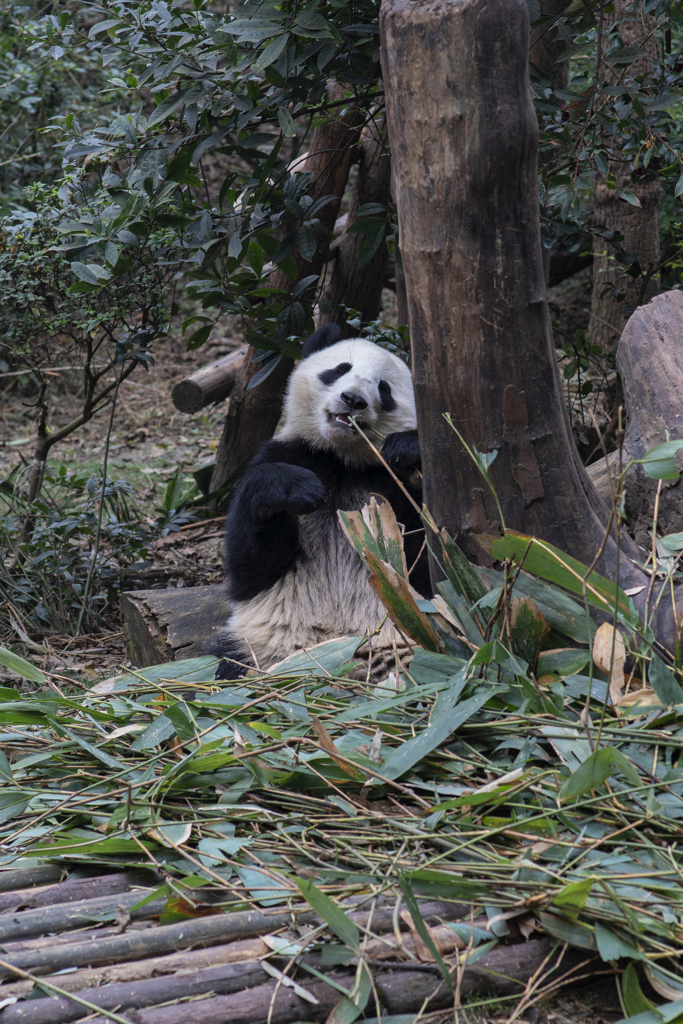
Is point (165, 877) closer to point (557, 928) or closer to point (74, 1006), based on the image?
point (74, 1006)

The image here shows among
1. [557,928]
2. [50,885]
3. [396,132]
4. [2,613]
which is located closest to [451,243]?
[396,132]

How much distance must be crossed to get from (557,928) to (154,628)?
261 centimetres

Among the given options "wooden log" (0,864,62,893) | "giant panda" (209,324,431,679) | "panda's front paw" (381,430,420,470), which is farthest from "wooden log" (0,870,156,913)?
"panda's front paw" (381,430,420,470)

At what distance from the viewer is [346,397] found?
3.21m

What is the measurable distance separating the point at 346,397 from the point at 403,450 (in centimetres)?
43

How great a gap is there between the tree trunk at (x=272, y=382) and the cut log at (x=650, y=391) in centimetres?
187

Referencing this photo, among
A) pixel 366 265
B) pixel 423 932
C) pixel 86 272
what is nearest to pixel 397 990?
pixel 423 932

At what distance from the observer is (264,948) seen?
1403mm

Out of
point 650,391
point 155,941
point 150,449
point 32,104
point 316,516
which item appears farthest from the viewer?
point 32,104

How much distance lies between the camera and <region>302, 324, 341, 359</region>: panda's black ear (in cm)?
358

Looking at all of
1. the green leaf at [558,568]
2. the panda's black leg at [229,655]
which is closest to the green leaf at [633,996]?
the green leaf at [558,568]

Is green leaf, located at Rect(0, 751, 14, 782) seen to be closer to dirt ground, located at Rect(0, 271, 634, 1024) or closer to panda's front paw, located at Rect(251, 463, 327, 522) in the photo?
dirt ground, located at Rect(0, 271, 634, 1024)

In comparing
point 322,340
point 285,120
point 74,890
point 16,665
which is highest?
point 285,120

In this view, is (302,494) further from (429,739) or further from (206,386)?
(206,386)
